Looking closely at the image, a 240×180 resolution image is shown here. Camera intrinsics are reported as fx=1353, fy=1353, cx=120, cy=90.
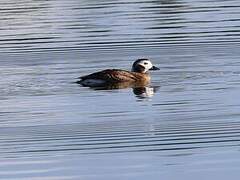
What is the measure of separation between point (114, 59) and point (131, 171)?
460 inches

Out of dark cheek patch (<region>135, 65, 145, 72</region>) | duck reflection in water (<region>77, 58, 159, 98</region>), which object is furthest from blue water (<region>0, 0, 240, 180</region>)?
dark cheek patch (<region>135, 65, 145, 72</region>)

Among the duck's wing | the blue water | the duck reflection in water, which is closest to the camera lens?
the blue water

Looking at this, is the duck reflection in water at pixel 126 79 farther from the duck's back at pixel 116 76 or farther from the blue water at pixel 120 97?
the blue water at pixel 120 97

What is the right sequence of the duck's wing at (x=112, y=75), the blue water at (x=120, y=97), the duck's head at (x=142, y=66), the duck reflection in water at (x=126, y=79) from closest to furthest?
the blue water at (x=120, y=97) → the duck reflection in water at (x=126, y=79) → the duck's wing at (x=112, y=75) → the duck's head at (x=142, y=66)

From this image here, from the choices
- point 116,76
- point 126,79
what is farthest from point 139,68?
point 116,76

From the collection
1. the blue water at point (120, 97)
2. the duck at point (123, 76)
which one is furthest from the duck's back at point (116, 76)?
the blue water at point (120, 97)

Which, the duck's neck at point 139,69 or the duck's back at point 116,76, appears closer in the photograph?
the duck's back at point 116,76

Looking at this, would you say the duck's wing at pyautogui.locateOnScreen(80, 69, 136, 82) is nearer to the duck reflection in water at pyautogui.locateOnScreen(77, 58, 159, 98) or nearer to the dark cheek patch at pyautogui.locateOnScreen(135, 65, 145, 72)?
the duck reflection in water at pyautogui.locateOnScreen(77, 58, 159, 98)

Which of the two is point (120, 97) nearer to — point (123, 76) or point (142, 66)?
point (123, 76)

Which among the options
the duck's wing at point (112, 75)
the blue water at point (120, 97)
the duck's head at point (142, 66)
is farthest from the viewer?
the duck's head at point (142, 66)

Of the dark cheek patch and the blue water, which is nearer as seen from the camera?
the blue water

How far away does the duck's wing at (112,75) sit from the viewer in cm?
2389

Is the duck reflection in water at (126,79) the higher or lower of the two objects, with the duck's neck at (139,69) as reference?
lower

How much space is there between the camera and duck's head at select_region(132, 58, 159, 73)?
2494 cm
